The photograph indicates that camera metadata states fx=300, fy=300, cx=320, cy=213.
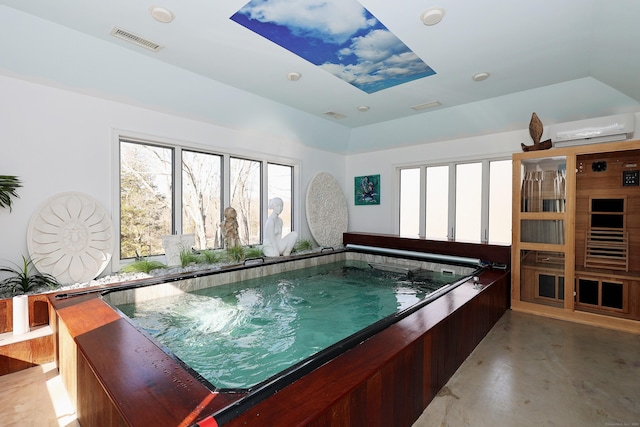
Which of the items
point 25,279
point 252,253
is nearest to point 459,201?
point 252,253

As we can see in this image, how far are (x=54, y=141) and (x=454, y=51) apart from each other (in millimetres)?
4238

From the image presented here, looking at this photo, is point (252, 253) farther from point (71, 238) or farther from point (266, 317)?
point (71, 238)

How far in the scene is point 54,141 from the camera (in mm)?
3115

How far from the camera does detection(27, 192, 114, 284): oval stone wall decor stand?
9.87 feet

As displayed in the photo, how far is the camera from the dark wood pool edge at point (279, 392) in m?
1.15

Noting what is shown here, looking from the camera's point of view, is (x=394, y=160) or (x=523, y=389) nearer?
(x=523, y=389)

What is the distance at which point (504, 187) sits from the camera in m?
4.91

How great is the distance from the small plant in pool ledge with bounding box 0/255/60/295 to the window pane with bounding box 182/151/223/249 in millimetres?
1572

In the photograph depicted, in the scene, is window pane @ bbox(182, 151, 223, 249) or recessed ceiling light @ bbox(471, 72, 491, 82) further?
window pane @ bbox(182, 151, 223, 249)

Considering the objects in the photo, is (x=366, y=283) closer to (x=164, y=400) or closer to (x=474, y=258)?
(x=474, y=258)

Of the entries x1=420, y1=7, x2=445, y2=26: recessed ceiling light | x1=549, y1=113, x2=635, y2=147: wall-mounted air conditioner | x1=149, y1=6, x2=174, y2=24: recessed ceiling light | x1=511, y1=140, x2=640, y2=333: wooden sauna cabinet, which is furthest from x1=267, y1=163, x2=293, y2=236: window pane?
x1=549, y1=113, x2=635, y2=147: wall-mounted air conditioner

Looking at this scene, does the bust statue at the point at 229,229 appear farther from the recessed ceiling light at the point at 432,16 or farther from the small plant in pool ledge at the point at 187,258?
the recessed ceiling light at the point at 432,16

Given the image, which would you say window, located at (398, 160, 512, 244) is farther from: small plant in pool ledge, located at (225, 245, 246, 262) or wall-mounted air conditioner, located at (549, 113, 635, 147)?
small plant in pool ledge, located at (225, 245, 246, 262)

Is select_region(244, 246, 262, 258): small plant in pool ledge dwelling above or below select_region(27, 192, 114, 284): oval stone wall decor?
below
